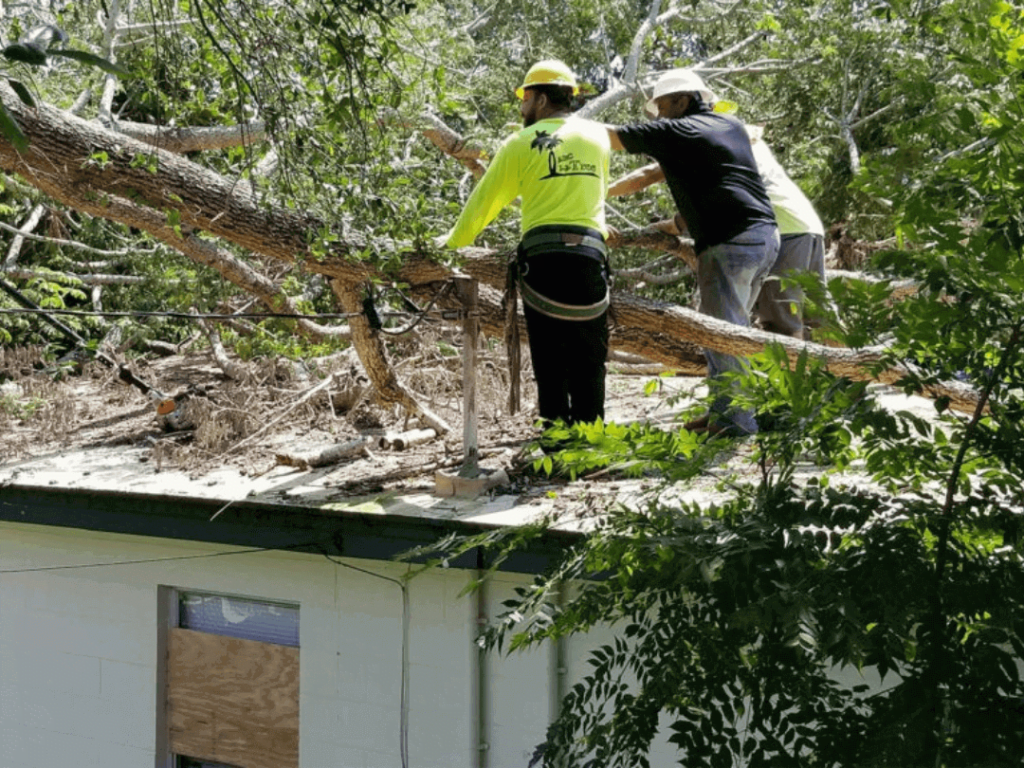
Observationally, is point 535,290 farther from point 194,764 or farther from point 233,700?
point 194,764

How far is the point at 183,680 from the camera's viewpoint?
21.5 feet

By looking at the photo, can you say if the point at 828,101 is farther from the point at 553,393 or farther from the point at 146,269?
the point at 553,393

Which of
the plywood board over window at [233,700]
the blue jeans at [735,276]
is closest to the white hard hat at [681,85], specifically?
the blue jeans at [735,276]

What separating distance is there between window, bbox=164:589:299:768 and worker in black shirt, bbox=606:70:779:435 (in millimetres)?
2329

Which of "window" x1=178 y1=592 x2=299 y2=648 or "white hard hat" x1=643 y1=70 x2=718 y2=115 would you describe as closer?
"window" x1=178 y1=592 x2=299 y2=648

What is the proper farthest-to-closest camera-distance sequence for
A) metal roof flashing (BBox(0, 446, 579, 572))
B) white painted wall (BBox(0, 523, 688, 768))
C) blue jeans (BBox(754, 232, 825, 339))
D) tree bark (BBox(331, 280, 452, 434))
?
blue jeans (BBox(754, 232, 825, 339)) → tree bark (BBox(331, 280, 452, 434)) → white painted wall (BBox(0, 523, 688, 768)) → metal roof flashing (BBox(0, 446, 579, 572))

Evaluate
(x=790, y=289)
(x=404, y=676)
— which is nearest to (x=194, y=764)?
(x=404, y=676)

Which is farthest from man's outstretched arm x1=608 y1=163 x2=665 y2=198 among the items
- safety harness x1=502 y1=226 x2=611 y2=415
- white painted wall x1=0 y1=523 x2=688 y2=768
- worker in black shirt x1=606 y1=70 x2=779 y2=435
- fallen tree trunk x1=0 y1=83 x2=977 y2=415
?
white painted wall x1=0 y1=523 x2=688 y2=768

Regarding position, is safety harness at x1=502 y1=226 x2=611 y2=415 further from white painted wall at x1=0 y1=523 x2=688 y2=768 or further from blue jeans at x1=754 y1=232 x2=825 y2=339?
blue jeans at x1=754 y1=232 x2=825 y2=339

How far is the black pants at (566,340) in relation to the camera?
19.5ft

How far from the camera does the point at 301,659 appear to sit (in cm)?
606

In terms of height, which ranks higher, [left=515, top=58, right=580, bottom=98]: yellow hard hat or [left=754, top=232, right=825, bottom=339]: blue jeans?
[left=515, top=58, right=580, bottom=98]: yellow hard hat

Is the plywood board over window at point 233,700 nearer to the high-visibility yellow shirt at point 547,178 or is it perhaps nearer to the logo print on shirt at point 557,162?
the high-visibility yellow shirt at point 547,178

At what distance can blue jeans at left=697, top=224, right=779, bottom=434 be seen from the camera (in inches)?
254
